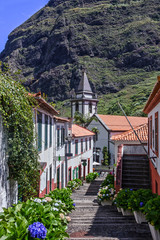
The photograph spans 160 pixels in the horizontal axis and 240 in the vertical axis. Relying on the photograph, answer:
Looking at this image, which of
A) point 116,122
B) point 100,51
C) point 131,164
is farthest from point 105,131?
point 100,51

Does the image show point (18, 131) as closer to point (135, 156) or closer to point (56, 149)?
point (56, 149)

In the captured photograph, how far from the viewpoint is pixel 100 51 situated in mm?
131625

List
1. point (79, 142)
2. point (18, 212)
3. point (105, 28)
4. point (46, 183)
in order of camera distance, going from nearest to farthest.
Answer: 1. point (18, 212)
2. point (46, 183)
3. point (79, 142)
4. point (105, 28)

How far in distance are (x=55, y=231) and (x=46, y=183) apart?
9440mm

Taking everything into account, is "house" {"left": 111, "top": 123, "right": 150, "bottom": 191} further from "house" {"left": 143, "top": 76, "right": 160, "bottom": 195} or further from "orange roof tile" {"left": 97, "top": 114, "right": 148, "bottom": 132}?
"orange roof tile" {"left": 97, "top": 114, "right": 148, "bottom": 132}

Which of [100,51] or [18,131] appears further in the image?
[100,51]

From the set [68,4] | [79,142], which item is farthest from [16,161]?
[68,4]

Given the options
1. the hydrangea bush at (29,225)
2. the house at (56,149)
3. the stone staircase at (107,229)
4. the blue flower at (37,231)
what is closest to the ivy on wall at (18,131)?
the house at (56,149)

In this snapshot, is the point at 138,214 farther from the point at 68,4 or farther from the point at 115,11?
the point at 68,4

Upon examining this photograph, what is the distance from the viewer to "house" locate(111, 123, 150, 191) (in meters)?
14.2

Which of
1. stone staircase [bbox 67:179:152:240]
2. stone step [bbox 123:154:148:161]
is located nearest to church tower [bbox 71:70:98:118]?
stone step [bbox 123:154:148:161]

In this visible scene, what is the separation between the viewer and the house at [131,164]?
1425 cm

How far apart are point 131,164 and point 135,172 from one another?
852mm

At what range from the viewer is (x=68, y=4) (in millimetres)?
188500
